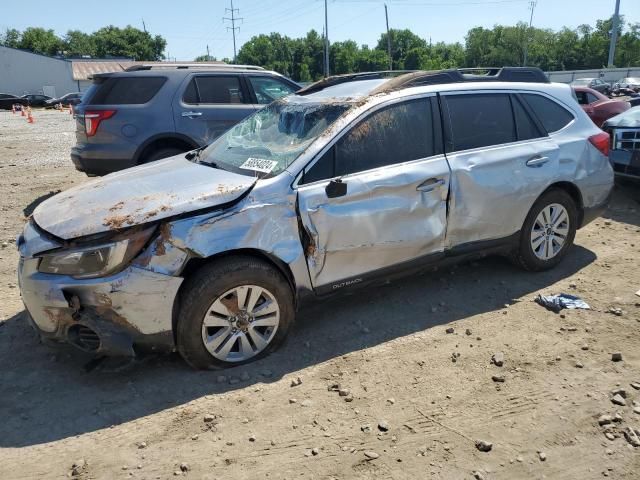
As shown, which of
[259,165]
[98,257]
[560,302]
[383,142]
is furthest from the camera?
[560,302]

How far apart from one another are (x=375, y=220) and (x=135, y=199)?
160 centimetres

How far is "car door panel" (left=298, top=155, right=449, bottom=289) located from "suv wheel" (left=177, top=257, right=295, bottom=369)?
13.5 inches

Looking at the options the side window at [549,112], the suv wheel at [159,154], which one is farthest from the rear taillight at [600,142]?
the suv wheel at [159,154]

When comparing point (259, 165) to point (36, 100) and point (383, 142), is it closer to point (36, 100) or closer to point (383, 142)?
point (383, 142)

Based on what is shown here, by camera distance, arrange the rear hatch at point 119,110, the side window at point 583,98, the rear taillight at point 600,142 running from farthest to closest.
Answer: the side window at point 583,98, the rear hatch at point 119,110, the rear taillight at point 600,142

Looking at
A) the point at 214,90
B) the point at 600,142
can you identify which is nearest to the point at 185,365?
the point at 600,142

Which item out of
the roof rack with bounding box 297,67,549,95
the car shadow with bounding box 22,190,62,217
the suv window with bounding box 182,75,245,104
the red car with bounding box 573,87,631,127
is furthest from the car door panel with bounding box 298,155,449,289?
the red car with bounding box 573,87,631,127

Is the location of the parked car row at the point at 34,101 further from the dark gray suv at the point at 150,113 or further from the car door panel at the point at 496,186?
the car door panel at the point at 496,186

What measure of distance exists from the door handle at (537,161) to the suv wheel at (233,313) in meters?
2.41

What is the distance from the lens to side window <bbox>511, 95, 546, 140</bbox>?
461 cm

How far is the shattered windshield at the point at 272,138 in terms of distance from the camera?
12.2ft

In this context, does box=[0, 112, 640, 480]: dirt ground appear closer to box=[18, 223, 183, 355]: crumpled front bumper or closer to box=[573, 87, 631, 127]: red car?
box=[18, 223, 183, 355]: crumpled front bumper

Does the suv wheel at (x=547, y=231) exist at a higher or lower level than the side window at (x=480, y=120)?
lower

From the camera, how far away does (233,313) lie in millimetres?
3354
